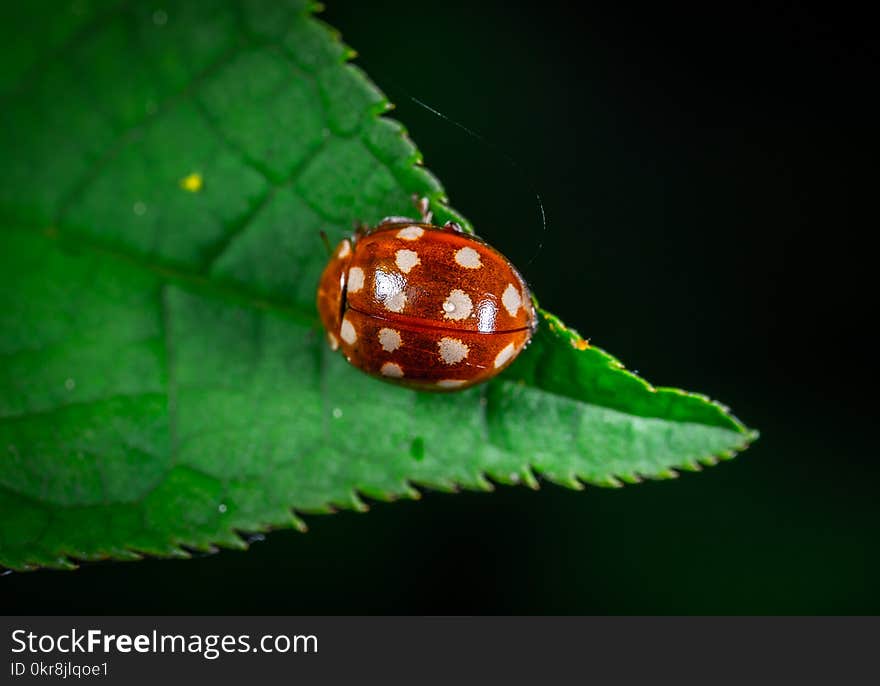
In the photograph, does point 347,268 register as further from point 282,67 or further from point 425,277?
point 282,67

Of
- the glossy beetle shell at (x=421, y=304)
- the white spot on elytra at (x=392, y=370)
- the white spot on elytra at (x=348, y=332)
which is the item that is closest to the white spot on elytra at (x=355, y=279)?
the glossy beetle shell at (x=421, y=304)

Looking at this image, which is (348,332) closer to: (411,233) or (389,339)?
(389,339)

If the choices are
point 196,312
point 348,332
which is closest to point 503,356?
point 348,332

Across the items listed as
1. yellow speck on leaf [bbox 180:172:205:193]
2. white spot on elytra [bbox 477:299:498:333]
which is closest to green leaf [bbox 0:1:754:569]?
yellow speck on leaf [bbox 180:172:205:193]

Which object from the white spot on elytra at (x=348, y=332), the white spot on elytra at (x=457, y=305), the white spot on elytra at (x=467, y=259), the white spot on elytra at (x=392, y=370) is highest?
the white spot on elytra at (x=467, y=259)

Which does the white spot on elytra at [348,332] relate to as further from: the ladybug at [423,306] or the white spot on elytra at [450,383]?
the white spot on elytra at [450,383]

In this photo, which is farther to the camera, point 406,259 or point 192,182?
point 406,259
